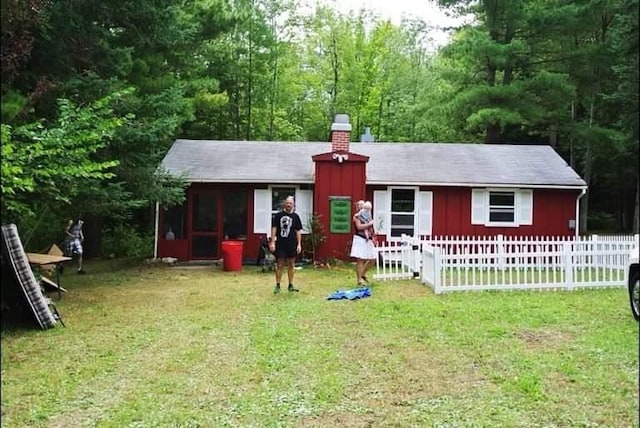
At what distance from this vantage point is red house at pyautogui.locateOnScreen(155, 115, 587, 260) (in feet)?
49.1

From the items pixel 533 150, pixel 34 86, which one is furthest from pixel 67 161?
pixel 533 150

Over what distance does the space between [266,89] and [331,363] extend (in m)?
22.3

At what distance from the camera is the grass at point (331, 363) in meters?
3.91

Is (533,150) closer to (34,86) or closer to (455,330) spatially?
(455,330)

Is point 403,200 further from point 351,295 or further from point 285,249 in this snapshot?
point 351,295

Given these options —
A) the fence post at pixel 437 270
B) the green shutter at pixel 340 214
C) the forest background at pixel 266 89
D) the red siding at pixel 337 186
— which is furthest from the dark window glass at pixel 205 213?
the fence post at pixel 437 270

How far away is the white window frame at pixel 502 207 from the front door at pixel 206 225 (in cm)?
663

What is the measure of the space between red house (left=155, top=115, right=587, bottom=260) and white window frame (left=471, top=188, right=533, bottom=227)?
0.09 feet

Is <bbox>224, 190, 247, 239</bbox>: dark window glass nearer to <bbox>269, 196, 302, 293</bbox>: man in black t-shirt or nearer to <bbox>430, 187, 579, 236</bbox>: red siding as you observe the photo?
<bbox>430, 187, 579, 236</bbox>: red siding

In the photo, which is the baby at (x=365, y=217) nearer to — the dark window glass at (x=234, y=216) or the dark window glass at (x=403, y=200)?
the dark window glass at (x=403, y=200)

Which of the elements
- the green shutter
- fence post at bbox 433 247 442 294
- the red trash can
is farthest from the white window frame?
fence post at bbox 433 247 442 294

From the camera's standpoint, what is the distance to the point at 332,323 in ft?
23.2

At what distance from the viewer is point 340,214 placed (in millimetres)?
14695

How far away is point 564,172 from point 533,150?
204 cm
